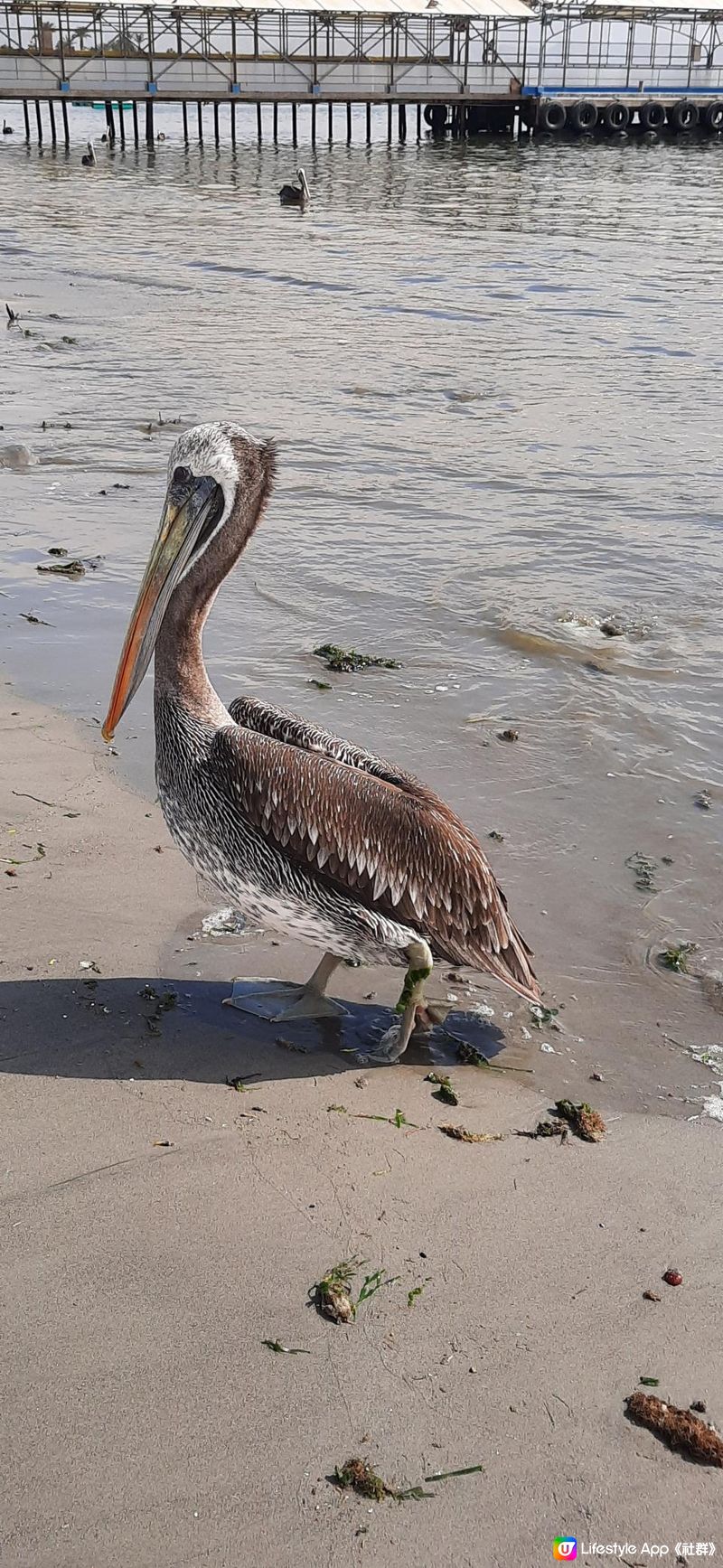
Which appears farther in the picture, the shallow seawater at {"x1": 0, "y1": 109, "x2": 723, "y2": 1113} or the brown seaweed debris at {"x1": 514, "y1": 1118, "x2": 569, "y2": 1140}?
the shallow seawater at {"x1": 0, "y1": 109, "x2": 723, "y2": 1113}

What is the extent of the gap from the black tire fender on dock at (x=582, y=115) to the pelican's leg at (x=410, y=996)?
180 feet

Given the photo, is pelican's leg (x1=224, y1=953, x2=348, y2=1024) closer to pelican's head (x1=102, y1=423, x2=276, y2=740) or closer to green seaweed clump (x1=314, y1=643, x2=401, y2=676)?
pelican's head (x1=102, y1=423, x2=276, y2=740)

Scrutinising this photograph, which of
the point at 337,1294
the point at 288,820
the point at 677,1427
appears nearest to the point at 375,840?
the point at 288,820

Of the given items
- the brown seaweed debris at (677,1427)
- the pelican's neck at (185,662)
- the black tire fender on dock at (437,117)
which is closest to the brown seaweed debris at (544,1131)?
the brown seaweed debris at (677,1427)

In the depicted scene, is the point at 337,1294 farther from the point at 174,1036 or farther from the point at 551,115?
the point at 551,115

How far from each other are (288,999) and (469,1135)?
28.6 inches

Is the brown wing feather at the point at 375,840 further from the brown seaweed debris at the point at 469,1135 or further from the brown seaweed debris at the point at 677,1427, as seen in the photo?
the brown seaweed debris at the point at 677,1427

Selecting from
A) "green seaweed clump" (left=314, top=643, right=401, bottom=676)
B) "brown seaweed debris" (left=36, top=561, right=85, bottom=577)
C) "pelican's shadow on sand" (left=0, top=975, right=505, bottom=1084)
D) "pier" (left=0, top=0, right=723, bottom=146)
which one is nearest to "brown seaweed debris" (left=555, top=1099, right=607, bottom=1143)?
"pelican's shadow on sand" (left=0, top=975, right=505, bottom=1084)

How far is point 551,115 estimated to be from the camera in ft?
167

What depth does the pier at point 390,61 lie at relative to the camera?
44.4 meters

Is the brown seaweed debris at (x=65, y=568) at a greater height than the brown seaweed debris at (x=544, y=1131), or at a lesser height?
greater

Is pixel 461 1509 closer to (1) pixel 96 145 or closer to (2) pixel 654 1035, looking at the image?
(2) pixel 654 1035

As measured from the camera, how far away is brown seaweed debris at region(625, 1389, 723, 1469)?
2463 millimetres

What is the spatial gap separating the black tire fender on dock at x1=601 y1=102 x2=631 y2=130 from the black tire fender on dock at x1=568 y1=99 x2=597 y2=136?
0.50m
